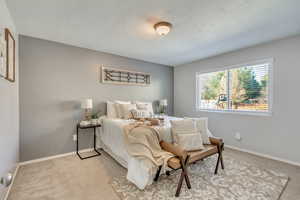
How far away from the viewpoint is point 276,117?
2.89 m

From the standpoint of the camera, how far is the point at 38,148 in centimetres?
277

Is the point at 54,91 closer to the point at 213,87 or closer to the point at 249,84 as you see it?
the point at 213,87

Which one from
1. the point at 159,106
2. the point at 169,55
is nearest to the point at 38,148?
the point at 159,106

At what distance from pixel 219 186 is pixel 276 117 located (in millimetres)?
2077

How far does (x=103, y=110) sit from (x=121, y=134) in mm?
1399

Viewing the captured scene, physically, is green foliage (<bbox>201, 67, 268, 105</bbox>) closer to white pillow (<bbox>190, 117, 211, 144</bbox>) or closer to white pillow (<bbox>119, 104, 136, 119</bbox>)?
white pillow (<bbox>190, 117, 211, 144</bbox>)

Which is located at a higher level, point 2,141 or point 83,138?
point 2,141

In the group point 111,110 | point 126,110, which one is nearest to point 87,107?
point 111,110

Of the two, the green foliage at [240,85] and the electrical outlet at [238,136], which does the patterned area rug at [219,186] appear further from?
the green foliage at [240,85]

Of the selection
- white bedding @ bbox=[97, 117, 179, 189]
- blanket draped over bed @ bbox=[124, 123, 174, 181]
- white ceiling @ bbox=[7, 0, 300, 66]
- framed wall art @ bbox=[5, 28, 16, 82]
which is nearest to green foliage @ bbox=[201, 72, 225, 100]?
white ceiling @ bbox=[7, 0, 300, 66]

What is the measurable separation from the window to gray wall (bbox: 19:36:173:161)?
A: 2.76 metres

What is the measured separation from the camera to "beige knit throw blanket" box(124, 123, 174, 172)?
6.13 ft

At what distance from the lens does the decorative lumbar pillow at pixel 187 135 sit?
211 centimetres

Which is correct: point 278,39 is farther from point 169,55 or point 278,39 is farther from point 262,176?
point 262,176
